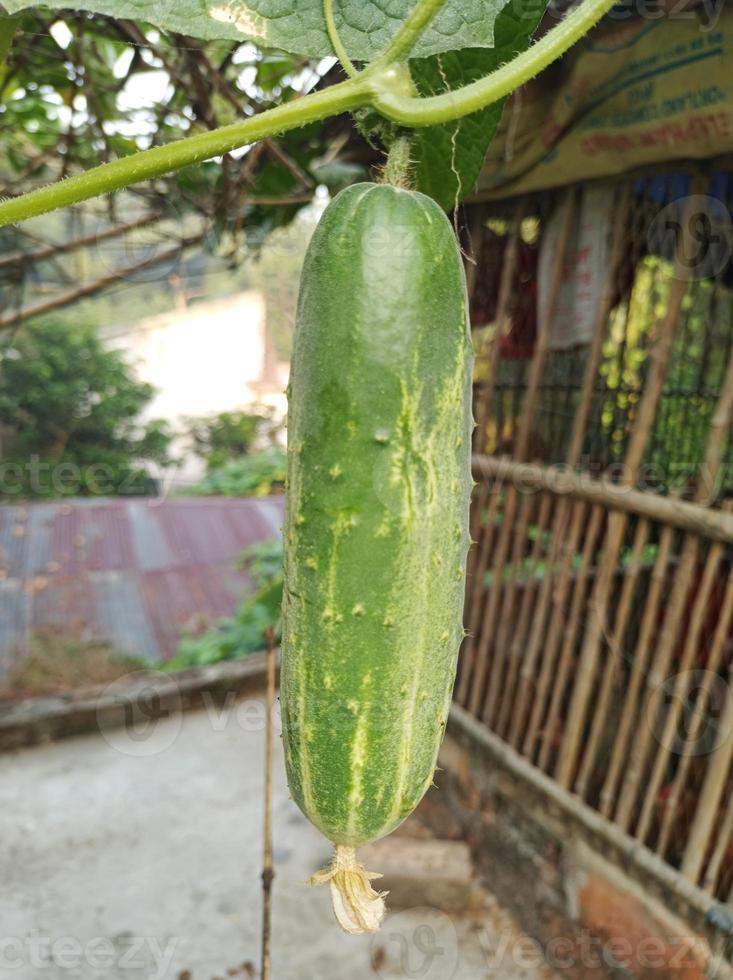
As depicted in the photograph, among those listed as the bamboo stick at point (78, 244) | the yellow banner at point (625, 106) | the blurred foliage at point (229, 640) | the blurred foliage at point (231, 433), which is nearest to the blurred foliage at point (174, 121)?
the bamboo stick at point (78, 244)

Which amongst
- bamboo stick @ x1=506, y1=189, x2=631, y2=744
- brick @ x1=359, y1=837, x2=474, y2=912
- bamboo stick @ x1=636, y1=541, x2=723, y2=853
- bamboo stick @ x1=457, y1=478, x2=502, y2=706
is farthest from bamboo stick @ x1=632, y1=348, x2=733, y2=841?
bamboo stick @ x1=457, y1=478, x2=502, y2=706

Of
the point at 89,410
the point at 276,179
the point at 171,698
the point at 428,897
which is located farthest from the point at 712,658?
the point at 89,410

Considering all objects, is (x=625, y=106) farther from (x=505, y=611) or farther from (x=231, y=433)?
(x=231, y=433)

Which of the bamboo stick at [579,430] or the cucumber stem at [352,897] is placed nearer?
the cucumber stem at [352,897]

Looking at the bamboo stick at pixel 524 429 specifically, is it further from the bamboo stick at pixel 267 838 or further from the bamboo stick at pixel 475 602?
the bamboo stick at pixel 267 838

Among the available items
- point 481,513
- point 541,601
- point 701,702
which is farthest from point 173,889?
point 701,702

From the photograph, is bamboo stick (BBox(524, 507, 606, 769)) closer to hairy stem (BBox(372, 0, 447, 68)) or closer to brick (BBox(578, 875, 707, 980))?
brick (BBox(578, 875, 707, 980))
